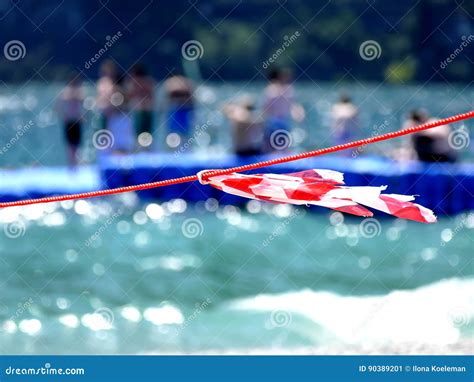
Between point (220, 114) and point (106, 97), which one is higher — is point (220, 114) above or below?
above

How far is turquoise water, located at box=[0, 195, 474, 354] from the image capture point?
7.25 m

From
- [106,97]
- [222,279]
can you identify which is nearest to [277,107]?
[106,97]

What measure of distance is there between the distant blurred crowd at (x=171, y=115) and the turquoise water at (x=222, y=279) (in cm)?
111

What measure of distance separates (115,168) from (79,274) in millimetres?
2295

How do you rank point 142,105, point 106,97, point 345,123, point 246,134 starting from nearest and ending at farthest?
point 246,134 < point 106,97 < point 345,123 < point 142,105

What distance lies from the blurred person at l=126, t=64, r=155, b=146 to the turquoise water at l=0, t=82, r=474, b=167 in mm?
1317

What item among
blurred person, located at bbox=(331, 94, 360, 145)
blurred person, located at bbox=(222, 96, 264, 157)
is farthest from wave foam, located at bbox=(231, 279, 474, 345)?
blurred person, located at bbox=(331, 94, 360, 145)

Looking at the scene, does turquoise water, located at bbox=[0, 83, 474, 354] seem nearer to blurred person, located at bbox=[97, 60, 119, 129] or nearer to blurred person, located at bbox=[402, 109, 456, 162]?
blurred person, located at bbox=[402, 109, 456, 162]

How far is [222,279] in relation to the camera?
876 cm

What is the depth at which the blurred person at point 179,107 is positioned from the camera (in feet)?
45.1

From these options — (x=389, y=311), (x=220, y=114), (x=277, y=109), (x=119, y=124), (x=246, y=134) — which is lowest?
(x=389, y=311)

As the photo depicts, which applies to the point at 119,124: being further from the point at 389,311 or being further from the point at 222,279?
the point at 389,311
